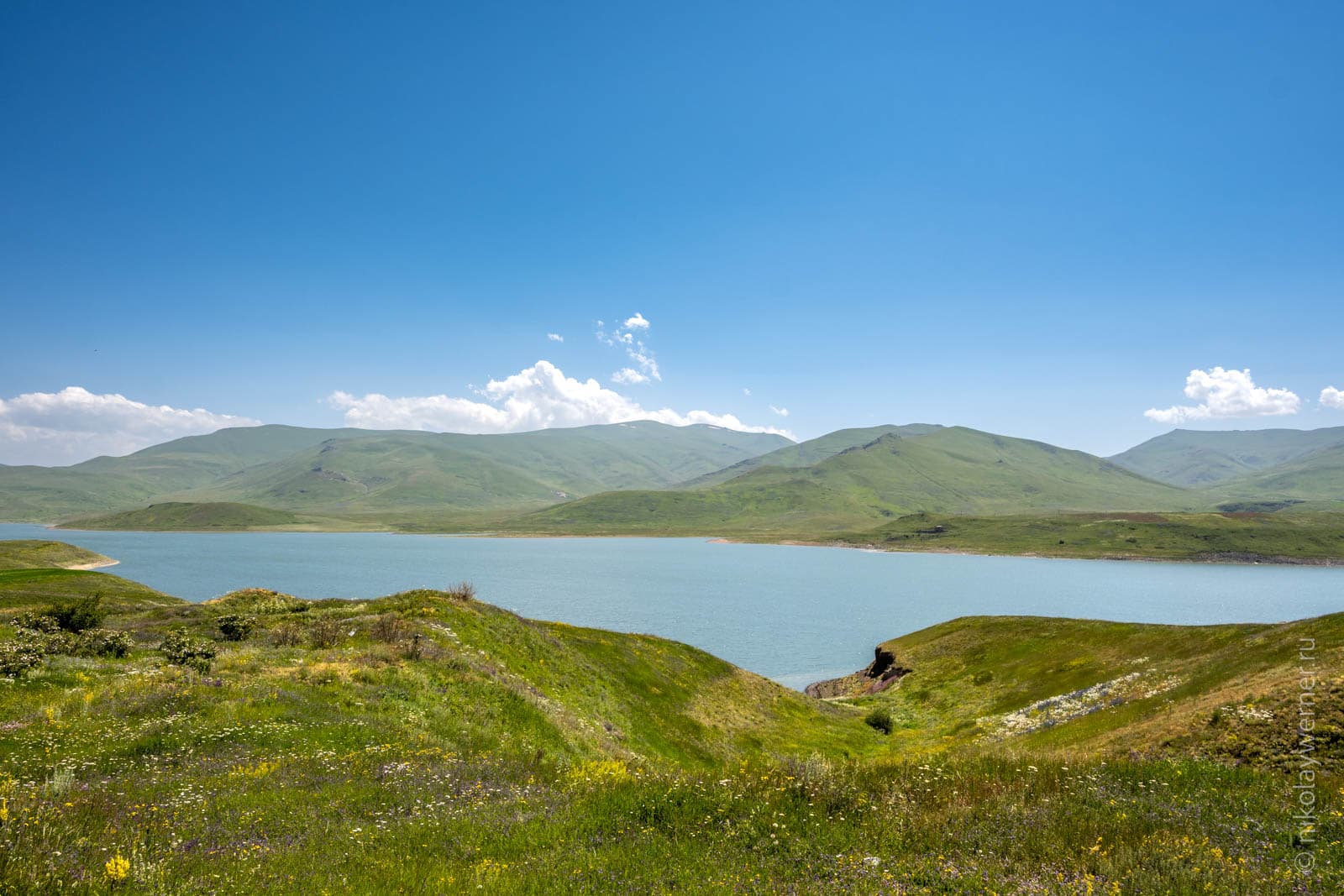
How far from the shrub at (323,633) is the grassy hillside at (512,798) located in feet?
0.91

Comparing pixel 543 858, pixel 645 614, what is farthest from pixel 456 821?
pixel 645 614

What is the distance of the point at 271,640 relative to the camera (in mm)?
35156

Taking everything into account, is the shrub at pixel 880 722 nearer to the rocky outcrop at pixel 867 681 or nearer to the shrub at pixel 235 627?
the rocky outcrop at pixel 867 681

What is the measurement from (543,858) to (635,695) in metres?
36.3

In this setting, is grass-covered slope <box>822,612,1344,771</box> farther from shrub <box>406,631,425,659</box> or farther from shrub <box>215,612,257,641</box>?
shrub <box>215,612,257,641</box>

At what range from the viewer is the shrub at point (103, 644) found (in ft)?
92.5

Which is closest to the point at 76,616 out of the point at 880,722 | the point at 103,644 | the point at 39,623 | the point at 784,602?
the point at 39,623

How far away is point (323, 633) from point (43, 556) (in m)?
185

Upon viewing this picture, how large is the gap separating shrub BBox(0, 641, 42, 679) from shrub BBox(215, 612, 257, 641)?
1108 centimetres

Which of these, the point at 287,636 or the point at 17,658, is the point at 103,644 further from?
the point at 287,636

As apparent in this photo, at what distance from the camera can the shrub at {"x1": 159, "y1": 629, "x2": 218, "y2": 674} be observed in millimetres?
26656

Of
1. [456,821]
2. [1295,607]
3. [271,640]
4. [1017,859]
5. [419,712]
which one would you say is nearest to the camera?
[1017,859]

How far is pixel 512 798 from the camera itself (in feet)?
47.5

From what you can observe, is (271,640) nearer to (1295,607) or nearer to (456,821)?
(456,821)
